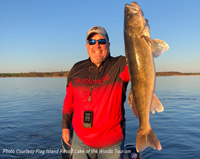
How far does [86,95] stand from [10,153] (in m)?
5.23

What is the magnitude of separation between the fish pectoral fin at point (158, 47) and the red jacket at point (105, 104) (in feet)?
2.30

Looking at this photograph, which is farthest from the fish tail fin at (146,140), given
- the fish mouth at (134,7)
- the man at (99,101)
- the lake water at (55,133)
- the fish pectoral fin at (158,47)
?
the lake water at (55,133)

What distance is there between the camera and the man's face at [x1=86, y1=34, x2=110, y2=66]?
3.58 metres

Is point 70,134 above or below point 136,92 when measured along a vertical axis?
below

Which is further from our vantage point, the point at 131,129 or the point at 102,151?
the point at 131,129

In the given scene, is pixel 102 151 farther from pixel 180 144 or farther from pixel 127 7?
pixel 180 144

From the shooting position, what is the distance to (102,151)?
3.32m

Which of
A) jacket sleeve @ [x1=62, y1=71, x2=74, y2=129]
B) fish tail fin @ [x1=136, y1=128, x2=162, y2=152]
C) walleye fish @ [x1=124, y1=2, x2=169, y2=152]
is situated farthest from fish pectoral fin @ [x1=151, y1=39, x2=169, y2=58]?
jacket sleeve @ [x1=62, y1=71, x2=74, y2=129]

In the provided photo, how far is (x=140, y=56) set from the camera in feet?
8.68

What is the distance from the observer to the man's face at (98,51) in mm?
3581

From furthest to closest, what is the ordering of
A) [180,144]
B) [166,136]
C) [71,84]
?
[166,136]
[180,144]
[71,84]

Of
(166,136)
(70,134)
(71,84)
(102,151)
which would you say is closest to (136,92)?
(102,151)

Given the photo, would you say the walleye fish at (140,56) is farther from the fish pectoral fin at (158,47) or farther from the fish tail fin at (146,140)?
the fish tail fin at (146,140)

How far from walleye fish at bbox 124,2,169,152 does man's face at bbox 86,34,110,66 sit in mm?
865
